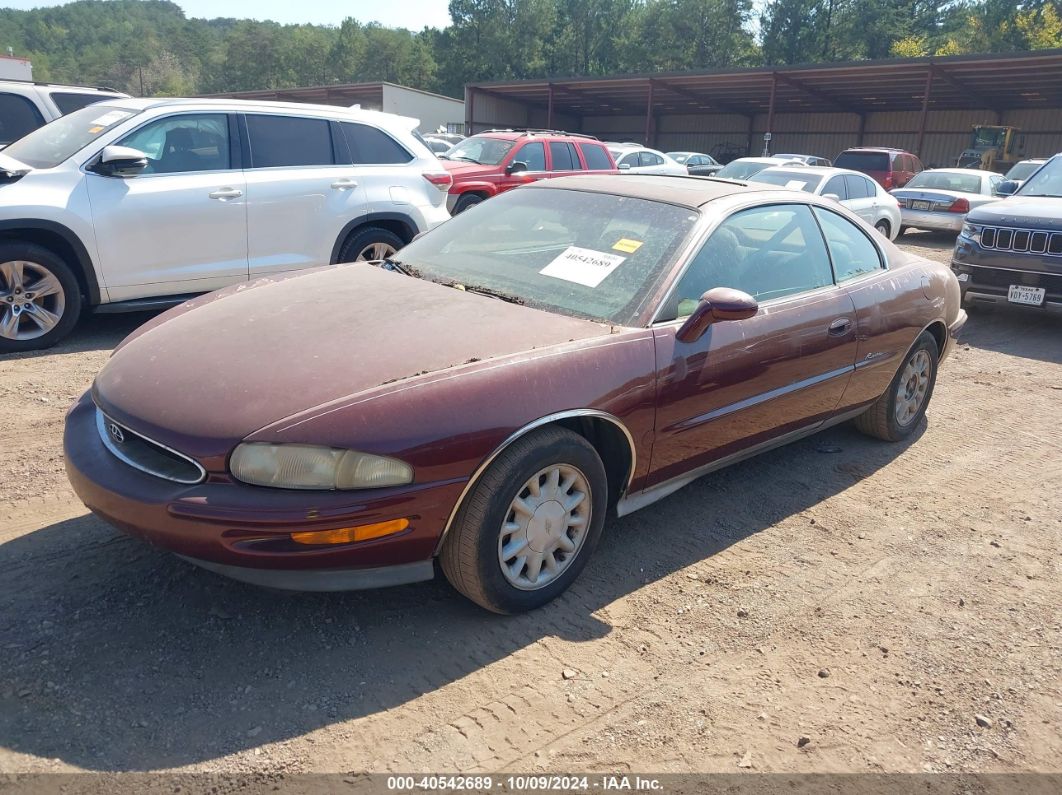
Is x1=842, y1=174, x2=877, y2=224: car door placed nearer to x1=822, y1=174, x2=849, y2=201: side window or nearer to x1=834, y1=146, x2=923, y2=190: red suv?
x1=822, y1=174, x2=849, y2=201: side window

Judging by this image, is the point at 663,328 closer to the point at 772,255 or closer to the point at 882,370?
the point at 772,255

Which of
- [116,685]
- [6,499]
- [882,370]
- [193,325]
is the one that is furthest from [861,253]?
[6,499]

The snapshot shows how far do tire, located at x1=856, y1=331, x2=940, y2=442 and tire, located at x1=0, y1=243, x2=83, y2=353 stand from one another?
5485 millimetres

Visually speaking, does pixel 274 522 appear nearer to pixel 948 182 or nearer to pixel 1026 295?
pixel 1026 295

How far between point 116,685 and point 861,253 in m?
4.19

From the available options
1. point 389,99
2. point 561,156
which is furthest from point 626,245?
point 389,99

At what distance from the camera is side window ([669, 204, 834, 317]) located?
3.64 metres

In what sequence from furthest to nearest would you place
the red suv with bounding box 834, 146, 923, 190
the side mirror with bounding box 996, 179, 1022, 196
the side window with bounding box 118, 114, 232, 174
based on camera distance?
the red suv with bounding box 834, 146, 923, 190 → the side mirror with bounding box 996, 179, 1022, 196 → the side window with bounding box 118, 114, 232, 174

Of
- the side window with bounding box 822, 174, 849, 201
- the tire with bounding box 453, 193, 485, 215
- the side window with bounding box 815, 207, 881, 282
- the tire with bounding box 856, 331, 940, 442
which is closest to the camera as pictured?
the side window with bounding box 815, 207, 881, 282

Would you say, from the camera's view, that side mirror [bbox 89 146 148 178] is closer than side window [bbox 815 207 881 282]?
No

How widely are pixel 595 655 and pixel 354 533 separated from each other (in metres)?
0.97

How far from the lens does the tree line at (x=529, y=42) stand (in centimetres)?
5991

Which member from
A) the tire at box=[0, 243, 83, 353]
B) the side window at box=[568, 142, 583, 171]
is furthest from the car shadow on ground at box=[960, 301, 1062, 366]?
the tire at box=[0, 243, 83, 353]

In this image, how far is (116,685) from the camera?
99.7 inches
